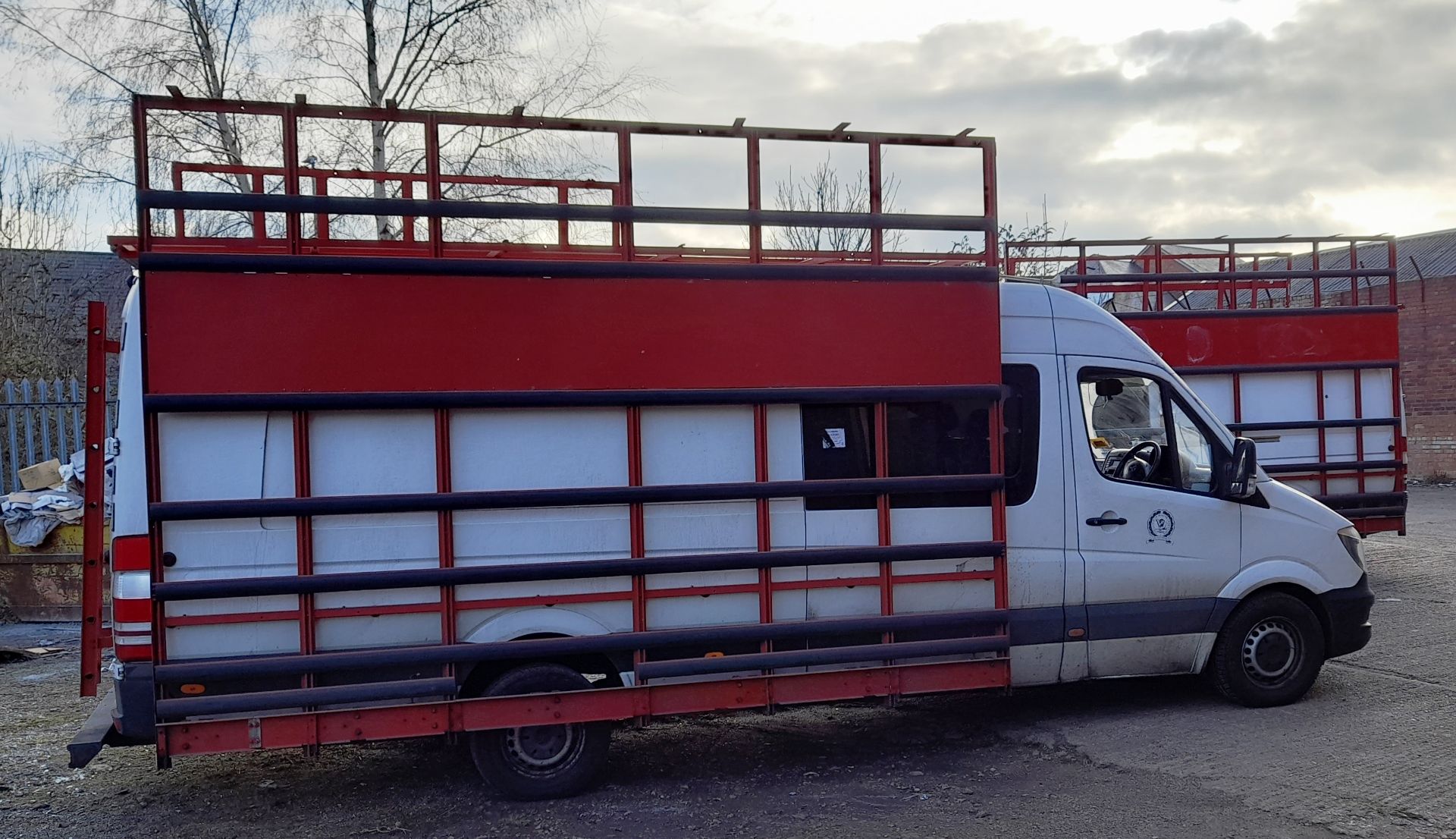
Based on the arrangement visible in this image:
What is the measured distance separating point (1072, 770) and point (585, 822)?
238 cm

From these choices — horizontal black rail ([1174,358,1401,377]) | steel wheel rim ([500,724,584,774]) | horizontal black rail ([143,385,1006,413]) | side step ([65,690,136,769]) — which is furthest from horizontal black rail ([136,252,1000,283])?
horizontal black rail ([1174,358,1401,377])

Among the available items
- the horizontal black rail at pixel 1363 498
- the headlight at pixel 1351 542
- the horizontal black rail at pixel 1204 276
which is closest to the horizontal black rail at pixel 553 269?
the headlight at pixel 1351 542

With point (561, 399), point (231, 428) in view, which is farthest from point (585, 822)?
point (231, 428)

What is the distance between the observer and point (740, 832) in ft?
14.8

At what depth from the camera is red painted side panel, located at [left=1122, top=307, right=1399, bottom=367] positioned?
392 inches

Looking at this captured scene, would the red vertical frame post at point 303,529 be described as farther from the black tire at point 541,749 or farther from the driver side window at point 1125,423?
the driver side window at point 1125,423

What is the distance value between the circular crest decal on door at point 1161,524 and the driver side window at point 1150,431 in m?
0.18

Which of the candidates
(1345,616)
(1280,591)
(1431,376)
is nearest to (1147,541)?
(1280,591)

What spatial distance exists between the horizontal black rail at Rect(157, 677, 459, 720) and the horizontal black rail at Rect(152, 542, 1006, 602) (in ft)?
1.38

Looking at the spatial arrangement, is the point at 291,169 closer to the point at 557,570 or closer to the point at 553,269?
the point at 553,269

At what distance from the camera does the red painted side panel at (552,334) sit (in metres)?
4.43

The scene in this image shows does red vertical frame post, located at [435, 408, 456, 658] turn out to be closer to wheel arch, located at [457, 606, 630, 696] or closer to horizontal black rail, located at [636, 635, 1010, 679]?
wheel arch, located at [457, 606, 630, 696]

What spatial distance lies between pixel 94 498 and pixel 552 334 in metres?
2.22

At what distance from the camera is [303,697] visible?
4.47 metres
